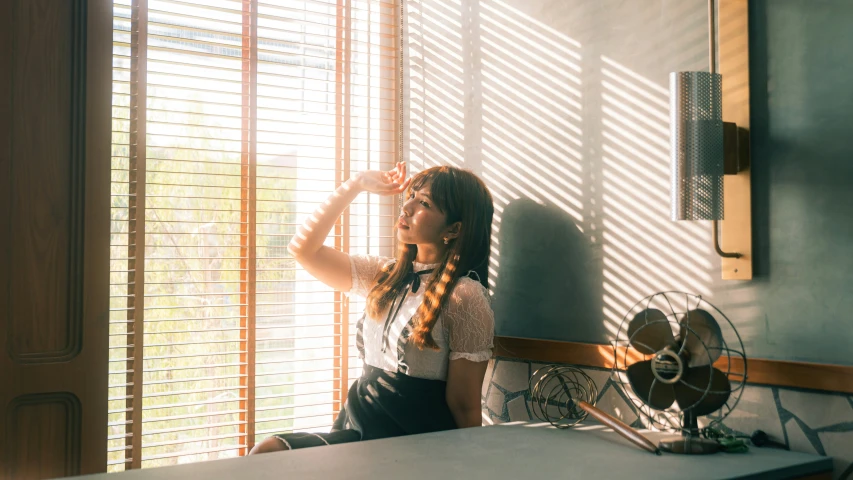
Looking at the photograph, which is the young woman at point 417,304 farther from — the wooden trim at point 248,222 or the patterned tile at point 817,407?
the patterned tile at point 817,407

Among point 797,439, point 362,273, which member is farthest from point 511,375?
point 797,439

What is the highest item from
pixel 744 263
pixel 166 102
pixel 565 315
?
pixel 166 102

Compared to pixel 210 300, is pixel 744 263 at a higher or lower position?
higher

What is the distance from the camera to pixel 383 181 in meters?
2.81

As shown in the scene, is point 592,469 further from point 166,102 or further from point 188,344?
point 166,102

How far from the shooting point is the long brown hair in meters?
2.49

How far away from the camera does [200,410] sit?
268 cm

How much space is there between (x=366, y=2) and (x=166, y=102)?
1.02 m

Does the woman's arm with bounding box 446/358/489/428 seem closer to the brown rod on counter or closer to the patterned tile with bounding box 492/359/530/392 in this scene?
the patterned tile with bounding box 492/359/530/392

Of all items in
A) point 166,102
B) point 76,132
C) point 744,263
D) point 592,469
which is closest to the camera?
point 592,469

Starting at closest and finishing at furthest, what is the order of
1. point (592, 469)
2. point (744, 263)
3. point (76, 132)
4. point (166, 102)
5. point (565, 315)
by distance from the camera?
point (592, 469) < point (744, 263) < point (76, 132) < point (565, 315) < point (166, 102)

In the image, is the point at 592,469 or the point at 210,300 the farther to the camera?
the point at 210,300

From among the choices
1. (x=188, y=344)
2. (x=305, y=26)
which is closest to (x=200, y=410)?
(x=188, y=344)

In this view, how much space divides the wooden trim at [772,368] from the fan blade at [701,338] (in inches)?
7.1
